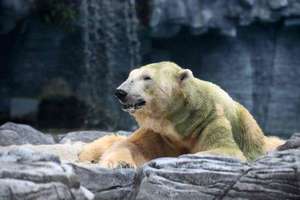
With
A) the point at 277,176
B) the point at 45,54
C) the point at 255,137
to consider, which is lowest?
the point at 45,54

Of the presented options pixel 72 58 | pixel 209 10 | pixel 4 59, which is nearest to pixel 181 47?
pixel 209 10

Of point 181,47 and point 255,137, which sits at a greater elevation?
point 255,137

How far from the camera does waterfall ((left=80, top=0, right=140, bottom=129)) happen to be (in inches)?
575

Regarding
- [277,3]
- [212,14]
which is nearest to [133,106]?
[212,14]

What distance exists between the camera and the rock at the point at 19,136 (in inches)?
277

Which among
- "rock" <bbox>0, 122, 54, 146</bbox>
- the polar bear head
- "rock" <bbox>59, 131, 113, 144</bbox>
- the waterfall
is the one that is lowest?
the waterfall

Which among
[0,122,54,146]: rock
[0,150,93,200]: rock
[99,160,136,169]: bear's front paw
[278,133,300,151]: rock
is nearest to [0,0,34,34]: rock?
[0,122,54,146]: rock

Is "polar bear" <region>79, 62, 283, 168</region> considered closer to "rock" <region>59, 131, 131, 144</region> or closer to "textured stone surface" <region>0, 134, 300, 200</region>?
"textured stone surface" <region>0, 134, 300, 200</region>

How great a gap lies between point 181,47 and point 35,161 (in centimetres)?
1121

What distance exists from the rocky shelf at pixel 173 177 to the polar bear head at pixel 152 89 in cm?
92

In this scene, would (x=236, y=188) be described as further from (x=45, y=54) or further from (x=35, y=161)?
(x=45, y=54)

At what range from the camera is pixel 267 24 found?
1469 cm

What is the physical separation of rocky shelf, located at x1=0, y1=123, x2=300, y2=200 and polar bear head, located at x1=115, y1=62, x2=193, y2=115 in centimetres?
92

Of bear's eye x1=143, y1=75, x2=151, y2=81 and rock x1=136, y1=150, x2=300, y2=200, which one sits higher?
bear's eye x1=143, y1=75, x2=151, y2=81
